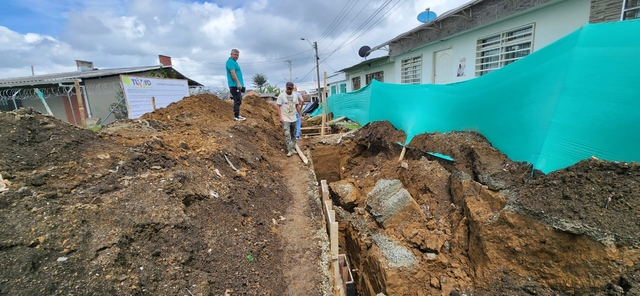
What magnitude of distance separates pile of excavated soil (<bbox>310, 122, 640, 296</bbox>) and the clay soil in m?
0.01

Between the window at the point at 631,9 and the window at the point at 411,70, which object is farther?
the window at the point at 411,70

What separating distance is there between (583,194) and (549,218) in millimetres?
381

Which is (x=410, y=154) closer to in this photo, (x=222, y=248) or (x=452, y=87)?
(x=452, y=87)

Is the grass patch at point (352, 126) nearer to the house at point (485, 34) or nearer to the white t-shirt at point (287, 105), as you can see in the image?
the house at point (485, 34)

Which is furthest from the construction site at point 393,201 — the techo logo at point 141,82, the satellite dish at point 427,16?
the techo logo at point 141,82

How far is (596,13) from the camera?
477 cm

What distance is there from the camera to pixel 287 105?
5.93 metres

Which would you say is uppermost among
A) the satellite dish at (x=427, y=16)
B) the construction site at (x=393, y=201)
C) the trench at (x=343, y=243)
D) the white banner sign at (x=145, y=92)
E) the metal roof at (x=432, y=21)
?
the satellite dish at (x=427, y=16)

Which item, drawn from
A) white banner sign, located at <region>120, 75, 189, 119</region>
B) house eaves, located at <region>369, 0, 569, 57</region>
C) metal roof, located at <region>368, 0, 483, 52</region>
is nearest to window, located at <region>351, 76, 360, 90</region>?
metal roof, located at <region>368, 0, 483, 52</region>

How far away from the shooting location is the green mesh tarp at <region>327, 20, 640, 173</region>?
2.72 metres

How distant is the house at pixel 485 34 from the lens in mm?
5098

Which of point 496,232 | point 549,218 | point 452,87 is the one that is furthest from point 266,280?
point 452,87

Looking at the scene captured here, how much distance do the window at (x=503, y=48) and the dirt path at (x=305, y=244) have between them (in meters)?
6.00

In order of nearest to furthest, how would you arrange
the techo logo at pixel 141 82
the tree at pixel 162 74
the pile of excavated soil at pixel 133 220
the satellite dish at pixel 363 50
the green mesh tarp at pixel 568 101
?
the pile of excavated soil at pixel 133 220
the green mesh tarp at pixel 568 101
the techo logo at pixel 141 82
the tree at pixel 162 74
the satellite dish at pixel 363 50
